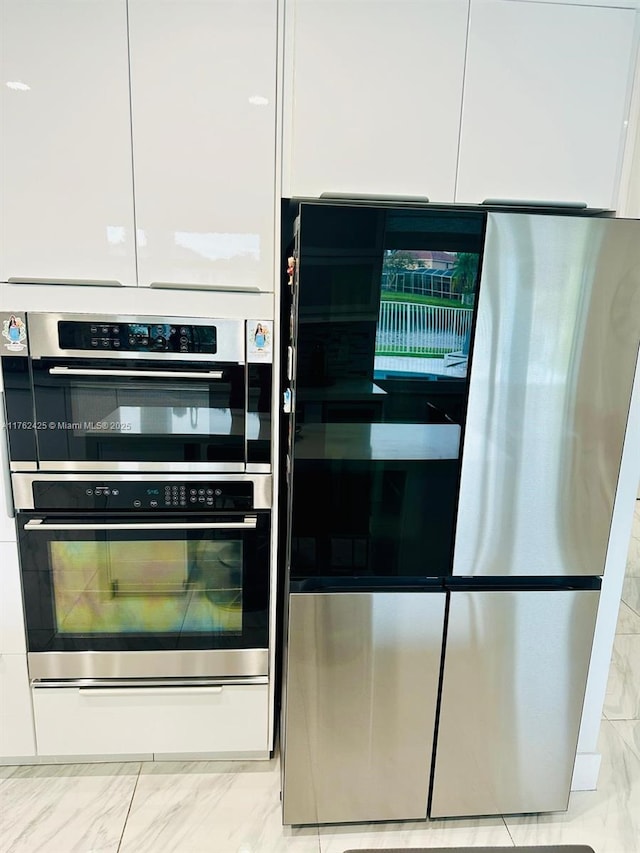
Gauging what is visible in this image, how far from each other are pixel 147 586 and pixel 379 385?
97cm

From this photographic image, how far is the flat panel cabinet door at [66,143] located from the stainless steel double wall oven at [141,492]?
0.18 meters

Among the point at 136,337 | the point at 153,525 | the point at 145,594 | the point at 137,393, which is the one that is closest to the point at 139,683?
the point at 145,594

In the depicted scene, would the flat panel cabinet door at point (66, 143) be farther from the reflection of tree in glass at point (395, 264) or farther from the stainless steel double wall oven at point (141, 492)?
the reflection of tree in glass at point (395, 264)

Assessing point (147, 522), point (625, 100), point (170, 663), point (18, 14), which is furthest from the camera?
point (170, 663)

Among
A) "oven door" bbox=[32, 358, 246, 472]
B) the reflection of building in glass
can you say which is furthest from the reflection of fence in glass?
A: "oven door" bbox=[32, 358, 246, 472]

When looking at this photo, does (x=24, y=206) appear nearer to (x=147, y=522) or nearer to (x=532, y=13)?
(x=147, y=522)

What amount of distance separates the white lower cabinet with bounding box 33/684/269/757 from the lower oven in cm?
5

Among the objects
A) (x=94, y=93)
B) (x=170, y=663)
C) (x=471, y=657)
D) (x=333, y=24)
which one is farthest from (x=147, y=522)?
(x=333, y=24)

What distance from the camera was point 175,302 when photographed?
1659 millimetres

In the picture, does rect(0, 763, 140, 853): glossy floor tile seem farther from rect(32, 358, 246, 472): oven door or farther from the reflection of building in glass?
the reflection of building in glass

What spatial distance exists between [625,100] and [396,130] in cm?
63

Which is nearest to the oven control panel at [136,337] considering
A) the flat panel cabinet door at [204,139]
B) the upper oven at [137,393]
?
the upper oven at [137,393]

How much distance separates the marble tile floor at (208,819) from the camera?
1.75 m

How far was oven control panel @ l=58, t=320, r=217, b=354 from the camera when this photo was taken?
1636 mm
